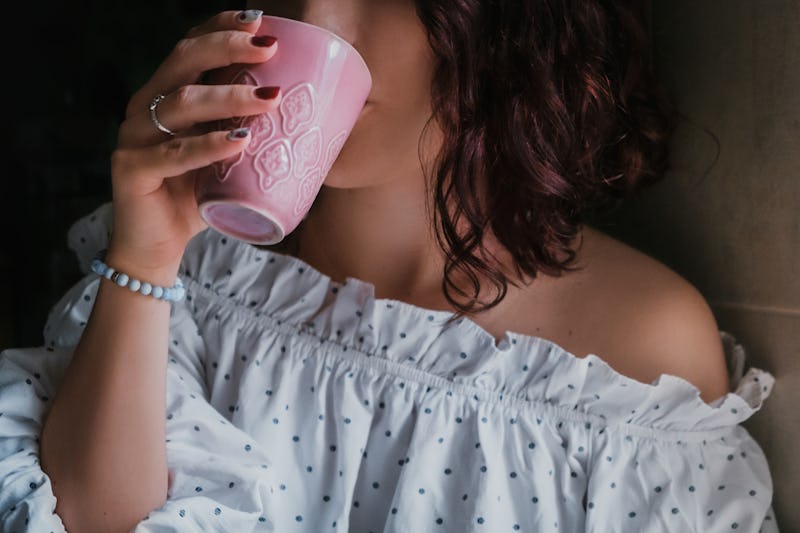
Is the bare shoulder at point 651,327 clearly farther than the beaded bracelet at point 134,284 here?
Yes

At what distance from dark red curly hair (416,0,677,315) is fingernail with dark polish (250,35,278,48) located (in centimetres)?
25

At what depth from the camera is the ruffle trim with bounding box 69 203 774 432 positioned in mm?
1034

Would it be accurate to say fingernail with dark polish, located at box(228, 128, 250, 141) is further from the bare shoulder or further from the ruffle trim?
the bare shoulder

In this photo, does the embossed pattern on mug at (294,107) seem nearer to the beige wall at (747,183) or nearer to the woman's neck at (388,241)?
the woman's neck at (388,241)

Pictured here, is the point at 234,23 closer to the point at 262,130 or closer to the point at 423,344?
the point at 262,130

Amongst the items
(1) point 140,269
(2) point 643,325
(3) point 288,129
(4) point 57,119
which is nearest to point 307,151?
(3) point 288,129

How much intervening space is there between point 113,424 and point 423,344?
1.18 ft

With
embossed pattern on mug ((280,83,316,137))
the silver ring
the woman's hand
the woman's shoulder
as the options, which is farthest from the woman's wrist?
the woman's shoulder

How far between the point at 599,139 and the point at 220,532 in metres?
0.66

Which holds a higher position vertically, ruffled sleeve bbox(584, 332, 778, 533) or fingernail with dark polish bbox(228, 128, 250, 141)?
fingernail with dark polish bbox(228, 128, 250, 141)

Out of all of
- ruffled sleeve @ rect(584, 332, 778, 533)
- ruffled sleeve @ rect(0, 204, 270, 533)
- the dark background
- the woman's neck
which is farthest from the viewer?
the dark background

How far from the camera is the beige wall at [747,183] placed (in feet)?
3.51

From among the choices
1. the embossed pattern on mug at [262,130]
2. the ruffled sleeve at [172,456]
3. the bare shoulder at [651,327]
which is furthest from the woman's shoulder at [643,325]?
the embossed pattern on mug at [262,130]

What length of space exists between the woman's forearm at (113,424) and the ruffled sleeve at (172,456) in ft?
0.07
